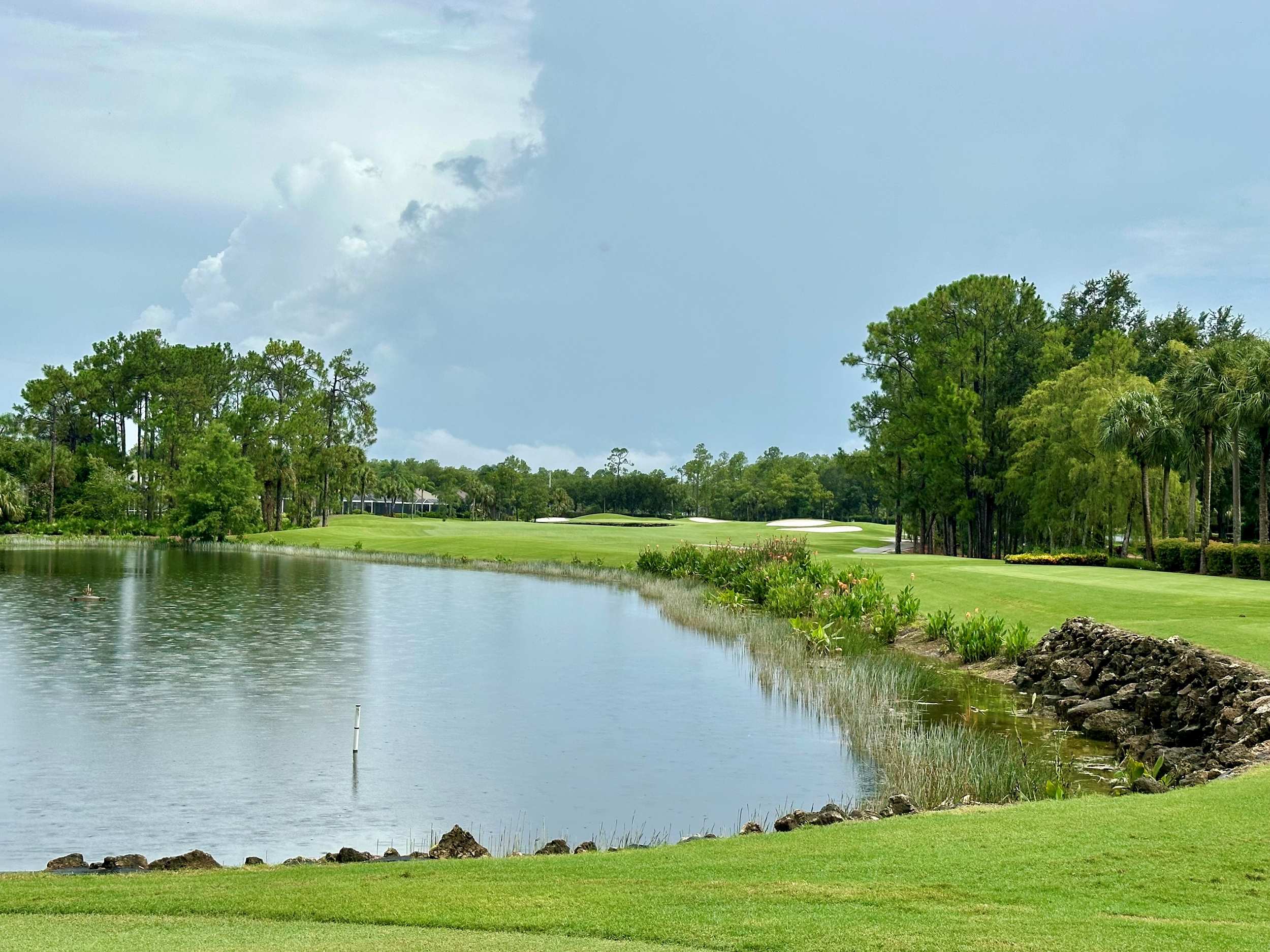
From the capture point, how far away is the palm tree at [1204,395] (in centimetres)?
3803

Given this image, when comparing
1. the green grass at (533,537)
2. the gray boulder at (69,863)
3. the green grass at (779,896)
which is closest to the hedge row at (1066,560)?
the green grass at (533,537)

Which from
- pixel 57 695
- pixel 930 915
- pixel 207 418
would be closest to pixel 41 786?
pixel 57 695

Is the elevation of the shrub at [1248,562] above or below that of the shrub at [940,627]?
above

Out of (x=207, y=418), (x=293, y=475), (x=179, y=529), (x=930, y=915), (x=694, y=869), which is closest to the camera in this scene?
(x=930, y=915)

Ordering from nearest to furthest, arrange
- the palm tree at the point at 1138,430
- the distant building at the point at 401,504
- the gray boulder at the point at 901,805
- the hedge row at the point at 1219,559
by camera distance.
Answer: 1. the gray boulder at the point at 901,805
2. the hedge row at the point at 1219,559
3. the palm tree at the point at 1138,430
4. the distant building at the point at 401,504

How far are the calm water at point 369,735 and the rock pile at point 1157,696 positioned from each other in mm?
3705

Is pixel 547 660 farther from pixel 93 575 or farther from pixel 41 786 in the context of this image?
pixel 93 575

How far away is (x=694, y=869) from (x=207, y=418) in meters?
94.4

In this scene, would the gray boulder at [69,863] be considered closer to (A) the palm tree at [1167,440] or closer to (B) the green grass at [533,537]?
(A) the palm tree at [1167,440]

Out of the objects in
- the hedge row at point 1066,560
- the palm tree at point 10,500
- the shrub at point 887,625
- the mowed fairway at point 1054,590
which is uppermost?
the palm tree at point 10,500

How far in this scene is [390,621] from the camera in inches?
1188

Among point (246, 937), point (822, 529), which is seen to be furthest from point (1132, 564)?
point (822, 529)

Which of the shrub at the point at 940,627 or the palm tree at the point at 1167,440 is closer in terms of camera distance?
the shrub at the point at 940,627

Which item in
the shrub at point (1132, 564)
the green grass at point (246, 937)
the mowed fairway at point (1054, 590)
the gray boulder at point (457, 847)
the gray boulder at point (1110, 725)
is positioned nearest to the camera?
the green grass at point (246, 937)
